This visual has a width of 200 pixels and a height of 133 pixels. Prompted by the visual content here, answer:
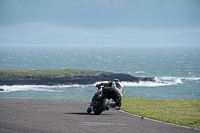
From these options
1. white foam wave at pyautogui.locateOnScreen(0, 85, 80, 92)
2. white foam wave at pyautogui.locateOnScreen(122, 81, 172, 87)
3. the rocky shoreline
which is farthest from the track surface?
white foam wave at pyautogui.locateOnScreen(122, 81, 172, 87)

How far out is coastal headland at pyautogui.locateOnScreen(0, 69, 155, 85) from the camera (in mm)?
88575

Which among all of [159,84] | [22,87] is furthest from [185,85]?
[22,87]

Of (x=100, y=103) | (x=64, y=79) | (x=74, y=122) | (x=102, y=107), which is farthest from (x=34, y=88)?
(x=74, y=122)

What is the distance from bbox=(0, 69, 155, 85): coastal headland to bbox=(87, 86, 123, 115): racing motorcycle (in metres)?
74.1

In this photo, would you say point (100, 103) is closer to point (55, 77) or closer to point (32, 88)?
point (32, 88)

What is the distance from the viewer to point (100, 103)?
15133 millimetres

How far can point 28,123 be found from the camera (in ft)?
41.0

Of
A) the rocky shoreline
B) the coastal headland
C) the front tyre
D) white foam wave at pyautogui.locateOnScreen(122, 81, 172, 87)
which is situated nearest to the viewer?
the front tyre

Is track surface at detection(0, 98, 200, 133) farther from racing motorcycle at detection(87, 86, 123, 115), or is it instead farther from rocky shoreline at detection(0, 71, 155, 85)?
rocky shoreline at detection(0, 71, 155, 85)

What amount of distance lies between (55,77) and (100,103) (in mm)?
79777

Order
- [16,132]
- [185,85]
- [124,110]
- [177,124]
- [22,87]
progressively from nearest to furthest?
1. [16,132]
2. [177,124]
3. [124,110]
4. [22,87]
5. [185,85]

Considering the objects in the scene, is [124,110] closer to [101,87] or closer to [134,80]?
[101,87]

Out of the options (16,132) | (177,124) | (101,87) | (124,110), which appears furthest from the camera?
(124,110)

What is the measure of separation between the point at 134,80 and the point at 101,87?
267ft
